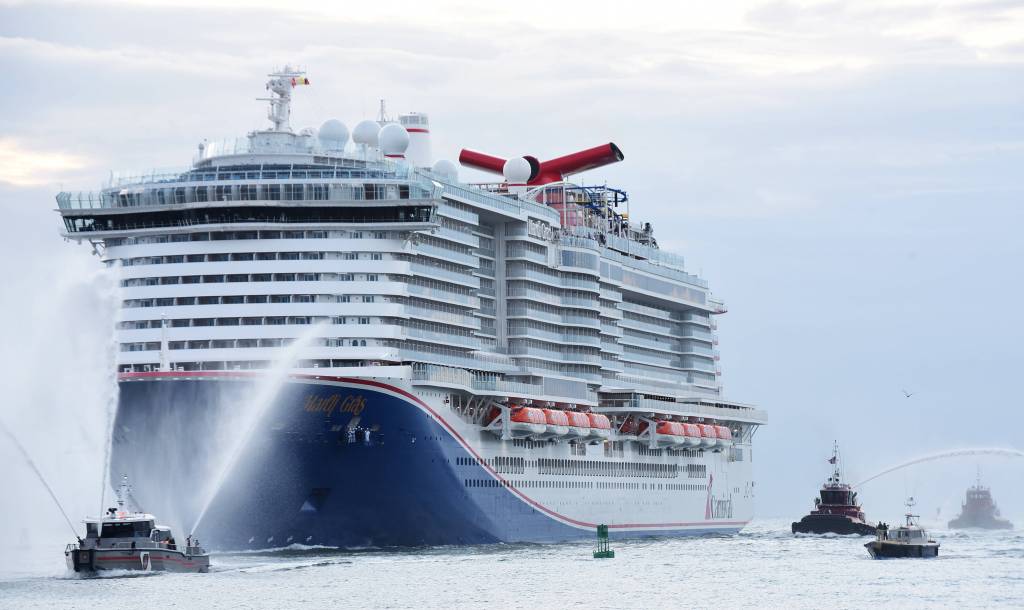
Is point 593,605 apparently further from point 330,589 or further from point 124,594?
point 124,594

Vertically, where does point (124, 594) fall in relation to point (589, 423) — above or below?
below

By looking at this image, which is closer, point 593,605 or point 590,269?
point 593,605

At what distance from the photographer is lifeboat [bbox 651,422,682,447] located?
11675 cm

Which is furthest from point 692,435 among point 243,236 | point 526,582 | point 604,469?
point 526,582

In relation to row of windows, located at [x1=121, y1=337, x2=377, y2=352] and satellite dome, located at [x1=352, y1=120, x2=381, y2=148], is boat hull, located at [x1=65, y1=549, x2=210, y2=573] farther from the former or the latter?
satellite dome, located at [x1=352, y1=120, x2=381, y2=148]

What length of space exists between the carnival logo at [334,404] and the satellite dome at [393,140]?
19.4m

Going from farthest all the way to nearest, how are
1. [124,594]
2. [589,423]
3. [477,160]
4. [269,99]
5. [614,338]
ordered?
1. [477,160]
2. [614,338]
3. [589,423]
4. [269,99]
5. [124,594]

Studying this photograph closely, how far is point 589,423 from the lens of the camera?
105m

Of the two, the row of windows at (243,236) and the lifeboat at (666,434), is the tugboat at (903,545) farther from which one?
the row of windows at (243,236)

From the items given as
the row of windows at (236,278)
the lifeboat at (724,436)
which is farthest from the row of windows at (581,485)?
the row of windows at (236,278)

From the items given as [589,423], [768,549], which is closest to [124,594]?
[589,423]

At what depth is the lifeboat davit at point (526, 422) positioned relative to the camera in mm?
95250

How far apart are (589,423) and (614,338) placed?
12428 mm

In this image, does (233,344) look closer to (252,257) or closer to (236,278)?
(236,278)
